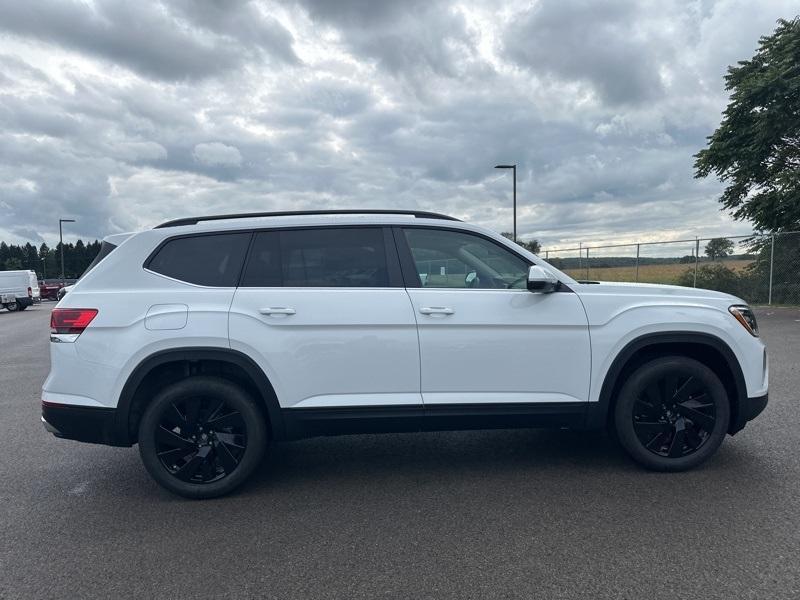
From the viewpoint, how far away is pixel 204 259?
397cm

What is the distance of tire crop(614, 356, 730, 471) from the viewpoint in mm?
3996

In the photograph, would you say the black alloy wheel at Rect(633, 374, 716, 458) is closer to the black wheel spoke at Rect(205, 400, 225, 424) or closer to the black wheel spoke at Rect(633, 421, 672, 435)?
the black wheel spoke at Rect(633, 421, 672, 435)

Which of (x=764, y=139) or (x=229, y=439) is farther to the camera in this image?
(x=764, y=139)

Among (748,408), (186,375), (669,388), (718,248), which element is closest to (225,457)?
(186,375)

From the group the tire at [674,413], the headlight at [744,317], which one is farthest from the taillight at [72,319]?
the headlight at [744,317]

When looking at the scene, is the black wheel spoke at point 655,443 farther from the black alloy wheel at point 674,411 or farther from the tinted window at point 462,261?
the tinted window at point 462,261

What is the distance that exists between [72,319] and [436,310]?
7.53ft

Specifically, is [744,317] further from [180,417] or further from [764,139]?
[764,139]

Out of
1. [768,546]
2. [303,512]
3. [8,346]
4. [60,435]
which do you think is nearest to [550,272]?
[768,546]

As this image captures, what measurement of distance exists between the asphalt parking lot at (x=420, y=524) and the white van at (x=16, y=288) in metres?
26.7

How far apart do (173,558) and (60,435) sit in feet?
4.33

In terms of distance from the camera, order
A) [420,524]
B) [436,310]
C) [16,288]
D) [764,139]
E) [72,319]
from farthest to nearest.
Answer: [16,288]
[764,139]
[436,310]
[72,319]
[420,524]

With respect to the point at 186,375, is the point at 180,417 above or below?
Answer: below

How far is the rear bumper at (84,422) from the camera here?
3.71 m
